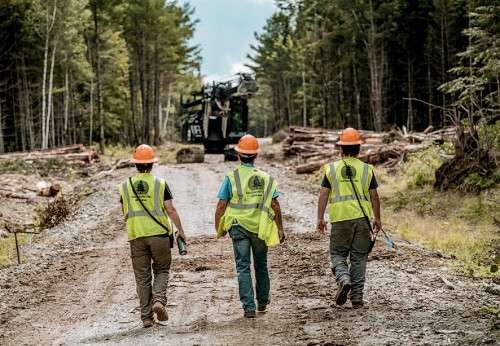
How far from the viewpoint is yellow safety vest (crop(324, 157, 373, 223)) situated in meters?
7.65

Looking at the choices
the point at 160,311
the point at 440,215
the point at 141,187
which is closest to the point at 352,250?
the point at 160,311

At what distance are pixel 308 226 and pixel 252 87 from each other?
767 inches

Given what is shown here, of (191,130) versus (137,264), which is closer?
(137,264)

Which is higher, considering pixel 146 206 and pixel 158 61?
pixel 158 61

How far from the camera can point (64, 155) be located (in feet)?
100

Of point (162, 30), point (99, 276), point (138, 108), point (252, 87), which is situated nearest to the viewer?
point (99, 276)

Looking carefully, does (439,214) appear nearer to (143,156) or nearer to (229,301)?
(229,301)

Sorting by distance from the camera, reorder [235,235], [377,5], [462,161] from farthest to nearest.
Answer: [377,5] → [462,161] → [235,235]

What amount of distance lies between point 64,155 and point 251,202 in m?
24.6

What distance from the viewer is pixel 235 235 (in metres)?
7.42

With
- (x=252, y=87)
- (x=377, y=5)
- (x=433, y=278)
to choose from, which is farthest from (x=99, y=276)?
(x=377, y=5)

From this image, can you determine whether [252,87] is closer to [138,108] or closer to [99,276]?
[99,276]

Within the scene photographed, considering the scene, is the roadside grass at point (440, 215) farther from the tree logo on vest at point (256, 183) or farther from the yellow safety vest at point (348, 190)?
the tree logo on vest at point (256, 183)

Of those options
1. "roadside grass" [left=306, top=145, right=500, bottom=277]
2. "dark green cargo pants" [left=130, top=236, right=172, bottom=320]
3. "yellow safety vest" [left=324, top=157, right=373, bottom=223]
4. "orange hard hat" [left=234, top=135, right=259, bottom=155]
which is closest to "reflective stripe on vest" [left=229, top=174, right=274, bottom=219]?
"orange hard hat" [left=234, top=135, right=259, bottom=155]
